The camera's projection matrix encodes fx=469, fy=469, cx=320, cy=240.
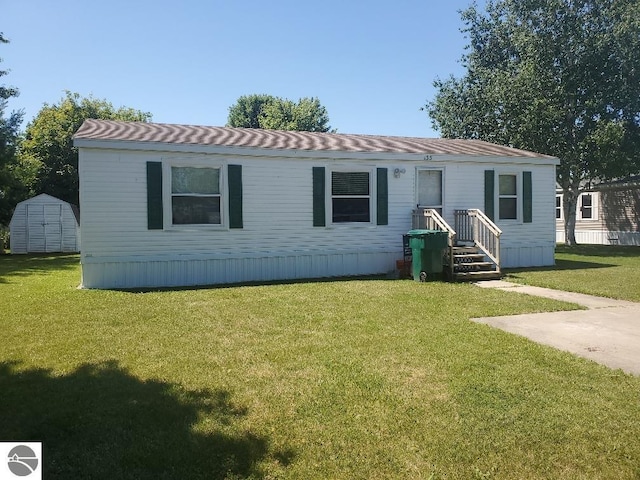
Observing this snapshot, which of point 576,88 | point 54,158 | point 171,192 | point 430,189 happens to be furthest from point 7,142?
point 576,88

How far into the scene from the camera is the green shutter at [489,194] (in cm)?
1248

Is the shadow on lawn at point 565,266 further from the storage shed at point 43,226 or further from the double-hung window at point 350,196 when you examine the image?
the storage shed at point 43,226

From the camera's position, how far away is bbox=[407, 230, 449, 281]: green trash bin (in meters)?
9.85

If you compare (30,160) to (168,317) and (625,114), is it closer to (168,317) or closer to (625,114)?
(168,317)

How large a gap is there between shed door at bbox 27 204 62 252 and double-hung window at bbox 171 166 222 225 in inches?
561

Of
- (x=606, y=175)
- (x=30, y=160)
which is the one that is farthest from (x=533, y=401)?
(x=30, y=160)

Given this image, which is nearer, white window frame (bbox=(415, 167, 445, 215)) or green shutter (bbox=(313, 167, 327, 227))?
green shutter (bbox=(313, 167, 327, 227))

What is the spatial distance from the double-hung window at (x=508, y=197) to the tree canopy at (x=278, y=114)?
27512 mm

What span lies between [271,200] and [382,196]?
2.76 m

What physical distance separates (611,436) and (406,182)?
9.19 meters

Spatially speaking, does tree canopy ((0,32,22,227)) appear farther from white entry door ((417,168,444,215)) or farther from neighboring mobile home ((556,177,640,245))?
neighboring mobile home ((556,177,640,245))

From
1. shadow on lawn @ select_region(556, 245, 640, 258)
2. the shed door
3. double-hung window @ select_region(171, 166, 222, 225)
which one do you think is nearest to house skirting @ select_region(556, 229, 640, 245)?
shadow on lawn @ select_region(556, 245, 640, 258)

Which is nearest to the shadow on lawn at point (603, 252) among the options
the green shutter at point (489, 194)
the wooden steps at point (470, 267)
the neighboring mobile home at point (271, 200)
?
the neighboring mobile home at point (271, 200)

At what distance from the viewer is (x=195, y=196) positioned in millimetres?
10211
